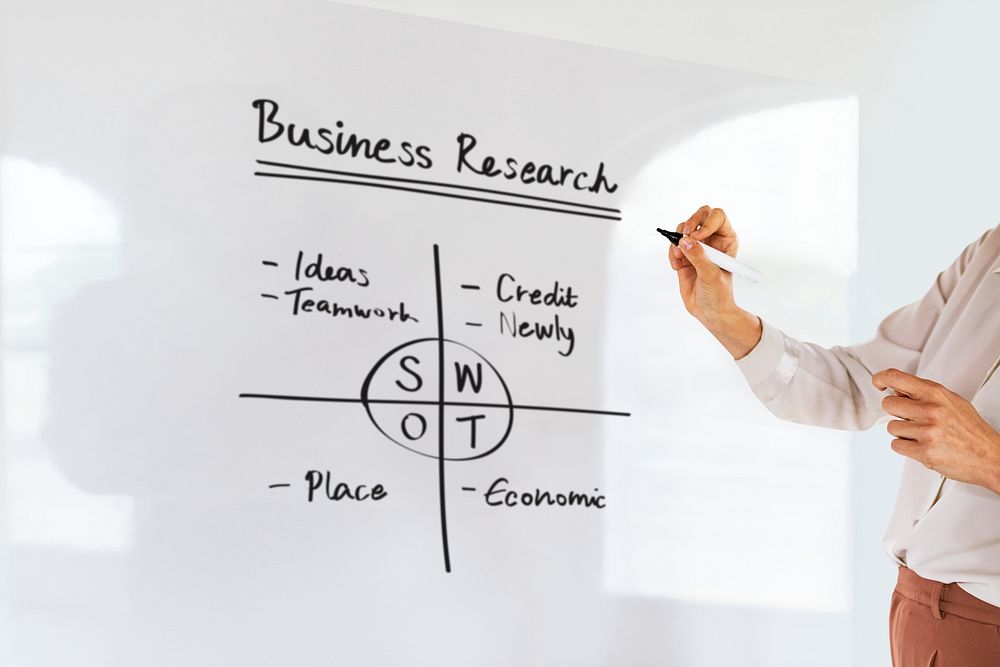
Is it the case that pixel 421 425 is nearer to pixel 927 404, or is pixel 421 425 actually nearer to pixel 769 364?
pixel 769 364

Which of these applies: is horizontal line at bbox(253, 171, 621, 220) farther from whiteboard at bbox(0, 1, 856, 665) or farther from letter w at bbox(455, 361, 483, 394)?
letter w at bbox(455, 361, 483, 394)

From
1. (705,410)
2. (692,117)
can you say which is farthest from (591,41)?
(705,410)

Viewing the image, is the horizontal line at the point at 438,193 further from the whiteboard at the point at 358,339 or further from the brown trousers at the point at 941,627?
the brown trousers at the point at 941,627

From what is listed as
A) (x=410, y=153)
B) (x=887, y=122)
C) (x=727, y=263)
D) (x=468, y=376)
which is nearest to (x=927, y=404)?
(x=727, y=263)

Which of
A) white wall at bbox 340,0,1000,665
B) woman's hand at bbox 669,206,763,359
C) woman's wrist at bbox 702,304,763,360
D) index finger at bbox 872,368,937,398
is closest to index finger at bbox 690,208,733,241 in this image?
woman's hand at bbox 669,206,763,359

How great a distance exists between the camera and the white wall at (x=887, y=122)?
5.04ft

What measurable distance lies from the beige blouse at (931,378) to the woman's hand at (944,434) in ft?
0.38

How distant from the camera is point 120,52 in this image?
1.09m

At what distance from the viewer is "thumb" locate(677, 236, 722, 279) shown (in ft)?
3.33

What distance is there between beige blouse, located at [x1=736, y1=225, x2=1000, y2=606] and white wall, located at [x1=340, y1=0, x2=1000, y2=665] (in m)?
0.46

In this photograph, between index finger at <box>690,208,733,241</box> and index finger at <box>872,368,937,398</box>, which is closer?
index finger at <box>872,368,937,398</box>

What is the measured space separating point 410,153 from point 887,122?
958 mm

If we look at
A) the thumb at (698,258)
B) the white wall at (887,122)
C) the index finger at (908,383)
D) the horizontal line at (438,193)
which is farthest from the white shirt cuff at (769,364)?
the white wall at (887,122)

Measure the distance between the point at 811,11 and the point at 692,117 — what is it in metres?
0.38
